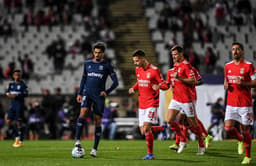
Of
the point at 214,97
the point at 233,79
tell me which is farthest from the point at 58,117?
the point at 233,79

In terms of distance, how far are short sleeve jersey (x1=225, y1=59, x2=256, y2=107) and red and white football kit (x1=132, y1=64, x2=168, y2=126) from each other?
1.67 meters

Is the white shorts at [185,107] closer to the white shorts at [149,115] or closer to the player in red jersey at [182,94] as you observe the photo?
the player in red jersey at [182,94]

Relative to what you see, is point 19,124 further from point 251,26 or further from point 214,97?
point 251,26

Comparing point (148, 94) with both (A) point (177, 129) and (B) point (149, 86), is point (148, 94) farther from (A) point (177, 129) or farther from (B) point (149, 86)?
(A) point (177, 129)

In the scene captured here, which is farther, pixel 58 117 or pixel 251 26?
pixel 251 26

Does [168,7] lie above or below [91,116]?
above

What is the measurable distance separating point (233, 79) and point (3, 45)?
2538 cm

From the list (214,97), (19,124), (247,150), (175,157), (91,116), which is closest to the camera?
(247,150)

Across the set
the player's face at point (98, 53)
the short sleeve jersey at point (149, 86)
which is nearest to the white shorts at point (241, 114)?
the short sleeve jersey at point (149, 86)

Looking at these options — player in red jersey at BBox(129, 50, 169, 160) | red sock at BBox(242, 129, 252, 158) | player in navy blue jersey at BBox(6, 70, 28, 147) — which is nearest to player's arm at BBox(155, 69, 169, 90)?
player in red jersey at BBox(129, 50, 169, 160)

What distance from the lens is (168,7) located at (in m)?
38.3

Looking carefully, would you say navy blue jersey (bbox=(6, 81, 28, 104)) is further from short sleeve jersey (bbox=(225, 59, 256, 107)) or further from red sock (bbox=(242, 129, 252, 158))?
red sock (bbox=(242, 129, 252, 158))

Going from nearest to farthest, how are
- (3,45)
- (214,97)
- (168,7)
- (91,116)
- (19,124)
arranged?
(19,124) < (214,97) < (91,116) < (3,45) < (168,7)

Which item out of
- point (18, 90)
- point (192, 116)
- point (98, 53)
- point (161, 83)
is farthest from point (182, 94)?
point (18, 90)
